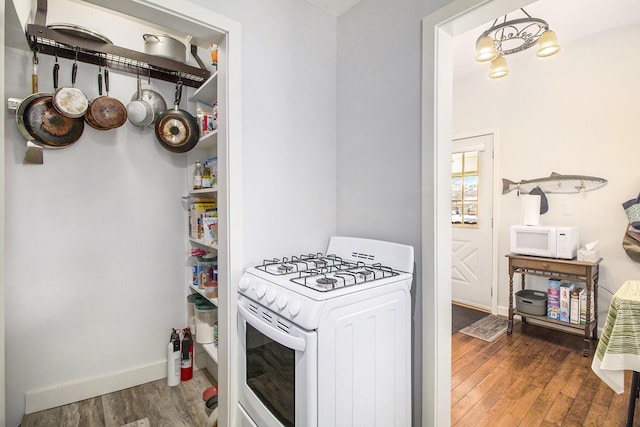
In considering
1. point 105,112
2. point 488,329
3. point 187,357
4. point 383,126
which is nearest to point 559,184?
point 488,329

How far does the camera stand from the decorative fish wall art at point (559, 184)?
2863 mm

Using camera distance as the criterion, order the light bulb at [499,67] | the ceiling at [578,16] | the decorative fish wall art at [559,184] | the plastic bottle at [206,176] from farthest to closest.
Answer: the decorative fish wall art at [559,184]
the light bulb at [499,67]
the ceiling at [578,16]
the plastic bottle at [206,176]

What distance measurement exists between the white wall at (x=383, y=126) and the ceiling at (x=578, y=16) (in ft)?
4.11

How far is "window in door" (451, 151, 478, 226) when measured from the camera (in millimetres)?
3693

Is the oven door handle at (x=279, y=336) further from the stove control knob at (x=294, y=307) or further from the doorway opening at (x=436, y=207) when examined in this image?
the doorway opening at (x=436, y=207)

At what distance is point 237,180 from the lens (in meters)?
1.50

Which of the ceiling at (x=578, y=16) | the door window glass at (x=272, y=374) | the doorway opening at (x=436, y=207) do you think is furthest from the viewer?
the ceiling at (x=578, y=16)

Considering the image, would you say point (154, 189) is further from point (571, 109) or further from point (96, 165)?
point (571, 109)

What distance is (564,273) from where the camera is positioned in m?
2.79

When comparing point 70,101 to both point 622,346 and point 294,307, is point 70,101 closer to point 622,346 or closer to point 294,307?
point 294,307

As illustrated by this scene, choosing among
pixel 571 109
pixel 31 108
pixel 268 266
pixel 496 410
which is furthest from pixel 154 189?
pixel 571 109

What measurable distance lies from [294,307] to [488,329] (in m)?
2.84

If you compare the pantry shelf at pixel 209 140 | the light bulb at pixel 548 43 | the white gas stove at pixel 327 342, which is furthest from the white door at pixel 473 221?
the pantry shelf at pixel 209 140

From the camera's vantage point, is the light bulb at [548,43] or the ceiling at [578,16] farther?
the ceiling at [578,16]
